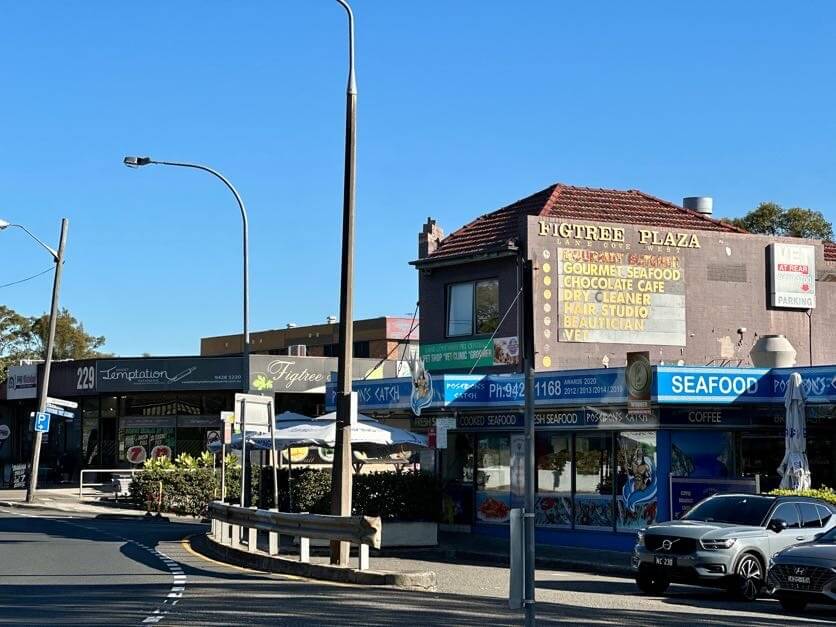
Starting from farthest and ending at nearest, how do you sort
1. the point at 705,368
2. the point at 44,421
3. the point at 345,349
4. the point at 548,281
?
1. the point at 44,421
2. the point at 548,281
3. the point at 705,368
4. the point at 345,349

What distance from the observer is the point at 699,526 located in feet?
58.7

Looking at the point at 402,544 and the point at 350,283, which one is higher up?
the point at 350,283

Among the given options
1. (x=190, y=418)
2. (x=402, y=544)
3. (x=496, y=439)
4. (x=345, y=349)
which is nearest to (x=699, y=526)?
(x=345, y=349)

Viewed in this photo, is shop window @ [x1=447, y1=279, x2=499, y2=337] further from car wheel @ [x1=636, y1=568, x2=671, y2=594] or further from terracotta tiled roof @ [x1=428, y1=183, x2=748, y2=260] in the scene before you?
car wheel @ [x1=636, y1=568, x2=671, y2=594]

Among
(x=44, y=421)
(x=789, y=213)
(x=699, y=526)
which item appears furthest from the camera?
(x=789, y=213)

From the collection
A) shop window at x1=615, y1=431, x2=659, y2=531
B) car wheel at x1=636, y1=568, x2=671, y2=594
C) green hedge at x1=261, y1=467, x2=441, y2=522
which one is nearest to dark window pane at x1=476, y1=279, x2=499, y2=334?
green hedge at x1=261, y1=467, x2=441, y2=522

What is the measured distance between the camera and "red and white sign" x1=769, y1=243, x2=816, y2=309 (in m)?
34.0

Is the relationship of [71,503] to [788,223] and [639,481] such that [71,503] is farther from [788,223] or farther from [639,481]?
[788,223]

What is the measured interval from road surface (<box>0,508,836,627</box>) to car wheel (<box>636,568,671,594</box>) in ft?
0.98

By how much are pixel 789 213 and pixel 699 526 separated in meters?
45.0

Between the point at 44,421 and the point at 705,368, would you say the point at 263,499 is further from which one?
the point at 44,421

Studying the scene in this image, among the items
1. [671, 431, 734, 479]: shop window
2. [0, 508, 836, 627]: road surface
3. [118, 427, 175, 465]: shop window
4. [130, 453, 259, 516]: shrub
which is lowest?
[0, 508, 836, 627]: road surface

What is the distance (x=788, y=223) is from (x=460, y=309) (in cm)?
3214

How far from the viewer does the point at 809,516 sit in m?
18.6
